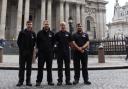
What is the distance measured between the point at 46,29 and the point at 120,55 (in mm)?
22283

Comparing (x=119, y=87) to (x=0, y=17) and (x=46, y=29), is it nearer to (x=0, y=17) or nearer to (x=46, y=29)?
(x=46, y=29)

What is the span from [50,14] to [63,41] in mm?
41153

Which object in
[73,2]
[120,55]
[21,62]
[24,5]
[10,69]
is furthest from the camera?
[73,2]

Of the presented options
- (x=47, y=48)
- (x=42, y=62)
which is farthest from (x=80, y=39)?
(x=42, y=62)

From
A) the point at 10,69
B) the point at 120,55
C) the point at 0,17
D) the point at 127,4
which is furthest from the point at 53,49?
the point at 127,4

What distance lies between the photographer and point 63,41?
32.3 feet

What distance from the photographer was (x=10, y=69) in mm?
16828

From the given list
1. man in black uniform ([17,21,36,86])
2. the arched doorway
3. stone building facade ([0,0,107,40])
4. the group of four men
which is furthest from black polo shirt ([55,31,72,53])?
the arched doorway

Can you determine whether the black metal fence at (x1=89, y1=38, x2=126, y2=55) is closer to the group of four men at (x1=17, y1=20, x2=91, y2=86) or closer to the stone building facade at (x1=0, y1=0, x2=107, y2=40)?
the stone building facade at (x1=0, y1=0, x2=107, y2=40)

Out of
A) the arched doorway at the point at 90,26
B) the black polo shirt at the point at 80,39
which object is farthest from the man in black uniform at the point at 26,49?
the arched doorway at the point at 90,26

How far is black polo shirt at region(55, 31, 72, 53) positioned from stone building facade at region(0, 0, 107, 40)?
1455 inches

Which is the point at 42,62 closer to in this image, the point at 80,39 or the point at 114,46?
the point at 80,39

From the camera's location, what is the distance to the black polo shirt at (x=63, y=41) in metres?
9.81

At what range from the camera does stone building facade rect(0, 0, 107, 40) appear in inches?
1882
